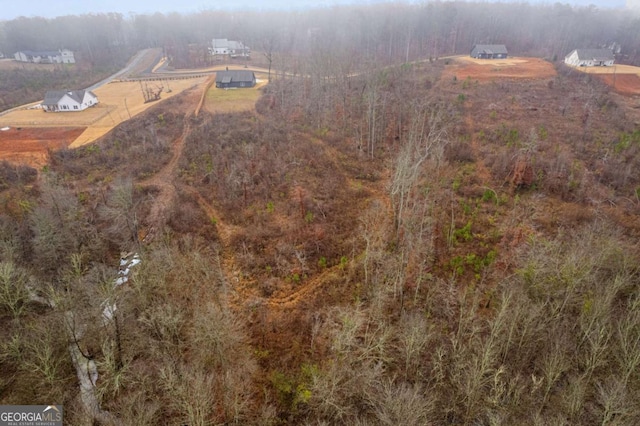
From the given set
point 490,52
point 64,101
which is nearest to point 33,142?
point 64,101

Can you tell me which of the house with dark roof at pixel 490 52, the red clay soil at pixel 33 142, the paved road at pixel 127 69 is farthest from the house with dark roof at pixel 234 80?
the house with dark roof at pixel 490 52

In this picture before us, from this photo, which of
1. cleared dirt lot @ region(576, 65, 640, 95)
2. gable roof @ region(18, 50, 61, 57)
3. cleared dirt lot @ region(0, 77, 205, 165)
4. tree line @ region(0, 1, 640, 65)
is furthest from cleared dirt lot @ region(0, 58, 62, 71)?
cleared dirt lot @ region(576, 65, 640, 95)

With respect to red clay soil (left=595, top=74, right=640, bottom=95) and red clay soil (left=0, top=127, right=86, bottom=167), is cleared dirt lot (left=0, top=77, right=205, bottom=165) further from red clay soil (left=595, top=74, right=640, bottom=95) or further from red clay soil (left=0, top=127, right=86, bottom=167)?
red clay soil (left=595, top=74, right=640, bottom=95)

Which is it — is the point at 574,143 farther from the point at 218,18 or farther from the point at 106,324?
the point at 218,18

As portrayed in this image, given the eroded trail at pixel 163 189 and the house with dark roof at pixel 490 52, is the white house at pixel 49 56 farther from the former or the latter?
the house with dark roof at pixel 490 52

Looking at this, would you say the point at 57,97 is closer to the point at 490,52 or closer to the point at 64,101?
the point at 64,101

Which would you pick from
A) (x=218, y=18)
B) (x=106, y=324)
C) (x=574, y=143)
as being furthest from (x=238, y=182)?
(x=218, y=18)

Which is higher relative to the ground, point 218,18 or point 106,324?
point 218,18
